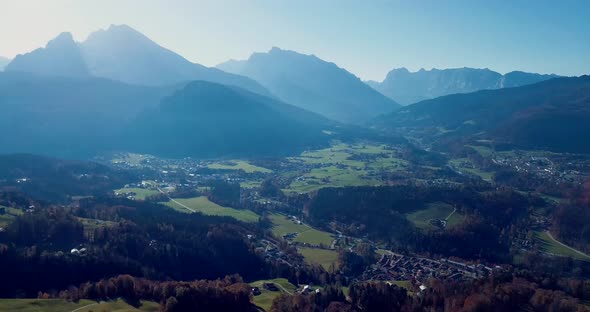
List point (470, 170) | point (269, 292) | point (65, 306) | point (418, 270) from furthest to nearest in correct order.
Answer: point (470, 170)
point (418, 270)
point (269, 292)
point (65, 306)

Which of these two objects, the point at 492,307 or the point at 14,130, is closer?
the point at 492,307

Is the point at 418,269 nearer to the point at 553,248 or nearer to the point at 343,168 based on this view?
the point at 553,248

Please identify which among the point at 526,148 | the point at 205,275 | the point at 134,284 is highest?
the point at 526,148

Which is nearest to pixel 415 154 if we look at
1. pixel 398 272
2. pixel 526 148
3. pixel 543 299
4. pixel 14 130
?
pixel 526 148

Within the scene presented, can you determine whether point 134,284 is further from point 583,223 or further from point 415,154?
point 415,154

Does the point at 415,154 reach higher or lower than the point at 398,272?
higher

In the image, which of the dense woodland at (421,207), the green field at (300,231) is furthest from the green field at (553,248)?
the green field at (300,231)

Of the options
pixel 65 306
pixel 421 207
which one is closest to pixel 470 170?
pixel 421 207
